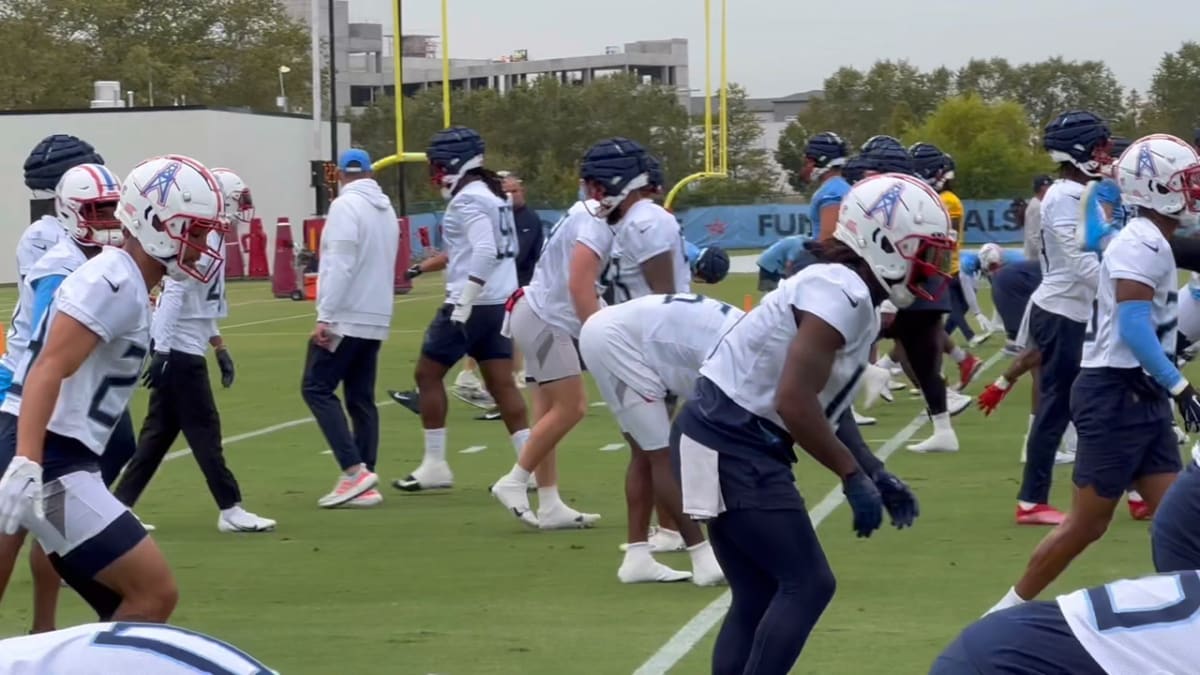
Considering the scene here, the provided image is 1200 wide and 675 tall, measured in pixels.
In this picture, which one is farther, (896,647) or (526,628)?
(526,628)

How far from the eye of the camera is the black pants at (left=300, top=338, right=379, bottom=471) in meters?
10.5

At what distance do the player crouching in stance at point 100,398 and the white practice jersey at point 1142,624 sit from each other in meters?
3.05

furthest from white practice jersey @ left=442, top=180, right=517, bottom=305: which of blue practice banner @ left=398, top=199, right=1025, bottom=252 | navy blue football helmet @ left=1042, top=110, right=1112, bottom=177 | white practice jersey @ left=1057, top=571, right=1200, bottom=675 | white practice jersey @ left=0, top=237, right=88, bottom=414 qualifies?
blue practice banner @ left=398, top=199, right=1025, bottom=252

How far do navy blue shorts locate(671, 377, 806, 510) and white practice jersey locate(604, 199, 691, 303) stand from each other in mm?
3055

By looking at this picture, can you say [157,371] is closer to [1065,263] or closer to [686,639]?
[686,639]

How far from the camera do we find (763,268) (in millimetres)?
15500

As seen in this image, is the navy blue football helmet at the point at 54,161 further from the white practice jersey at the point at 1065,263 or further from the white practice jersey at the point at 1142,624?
the white practice jersey at the point at 1142,624

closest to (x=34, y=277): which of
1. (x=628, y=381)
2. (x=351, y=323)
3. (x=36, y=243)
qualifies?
(x=36, y=243)

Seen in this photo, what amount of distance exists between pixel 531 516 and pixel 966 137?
60.3 metres

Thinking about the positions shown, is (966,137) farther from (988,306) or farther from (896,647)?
(896,647)

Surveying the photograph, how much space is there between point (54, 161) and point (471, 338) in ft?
11.7

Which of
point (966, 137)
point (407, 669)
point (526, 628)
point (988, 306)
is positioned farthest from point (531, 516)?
point (966, 137)

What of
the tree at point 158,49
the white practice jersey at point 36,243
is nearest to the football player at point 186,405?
the white practice jersey at point 36,243

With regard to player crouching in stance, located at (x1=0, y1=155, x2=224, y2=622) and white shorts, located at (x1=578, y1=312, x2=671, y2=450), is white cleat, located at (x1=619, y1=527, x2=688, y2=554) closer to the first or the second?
white shorts, located at (x1=578, y1=312, x2=671, y2=450)
